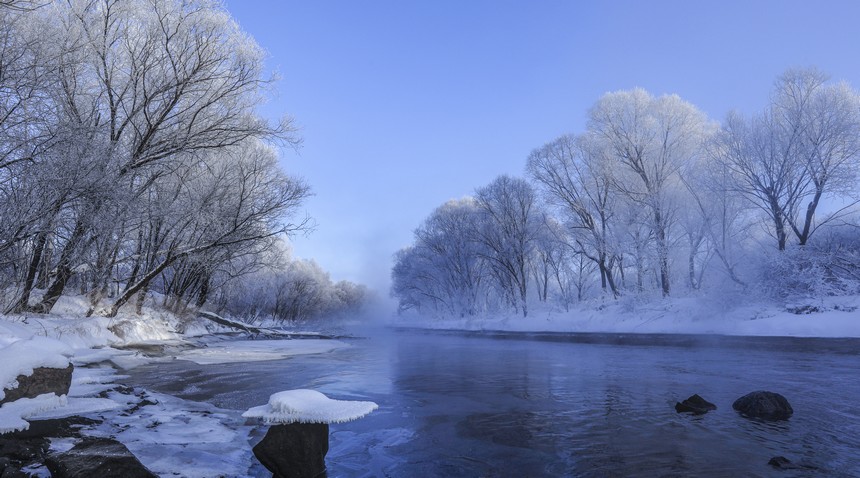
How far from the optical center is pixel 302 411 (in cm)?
439

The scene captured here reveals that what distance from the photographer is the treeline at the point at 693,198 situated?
21.3 meters

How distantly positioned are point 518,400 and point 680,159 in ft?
89.2

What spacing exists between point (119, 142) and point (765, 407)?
54.0 ft

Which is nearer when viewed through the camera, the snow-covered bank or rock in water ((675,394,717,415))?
rock in water ((675,394,717,415))

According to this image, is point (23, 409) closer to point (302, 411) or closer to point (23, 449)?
point (23, 449)

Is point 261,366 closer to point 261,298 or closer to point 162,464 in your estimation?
point 162,464

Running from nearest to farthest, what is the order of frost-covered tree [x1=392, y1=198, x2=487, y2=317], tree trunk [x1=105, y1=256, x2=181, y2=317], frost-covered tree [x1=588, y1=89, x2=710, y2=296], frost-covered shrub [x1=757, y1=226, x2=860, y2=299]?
tree trunk [x1=105, y1=256, x2=181, y2=317] < frost-covered shrub [x1=757, y1=226, x2=860, y2=299] < frost-covered tree [x1=588, y1=89, x2=710, y2=296] < frost-covered tree [x1=392, y1=198, x2=487, y2=317]

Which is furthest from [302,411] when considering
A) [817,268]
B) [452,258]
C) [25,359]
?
[452,258]

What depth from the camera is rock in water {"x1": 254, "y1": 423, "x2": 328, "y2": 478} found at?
4.31m

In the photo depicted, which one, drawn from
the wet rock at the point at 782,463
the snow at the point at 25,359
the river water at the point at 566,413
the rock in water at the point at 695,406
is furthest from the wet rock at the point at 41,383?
the rock in water at the point at 695,406

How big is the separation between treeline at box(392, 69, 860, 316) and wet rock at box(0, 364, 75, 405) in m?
25.5

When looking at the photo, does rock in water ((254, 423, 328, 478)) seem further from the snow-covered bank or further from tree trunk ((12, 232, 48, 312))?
the snow-covered bank

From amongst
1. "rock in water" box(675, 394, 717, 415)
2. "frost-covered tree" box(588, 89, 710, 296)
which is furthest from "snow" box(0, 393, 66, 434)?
"frost-covered tree" box(588, 89, 710, 296)

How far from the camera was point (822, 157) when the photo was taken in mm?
21797
